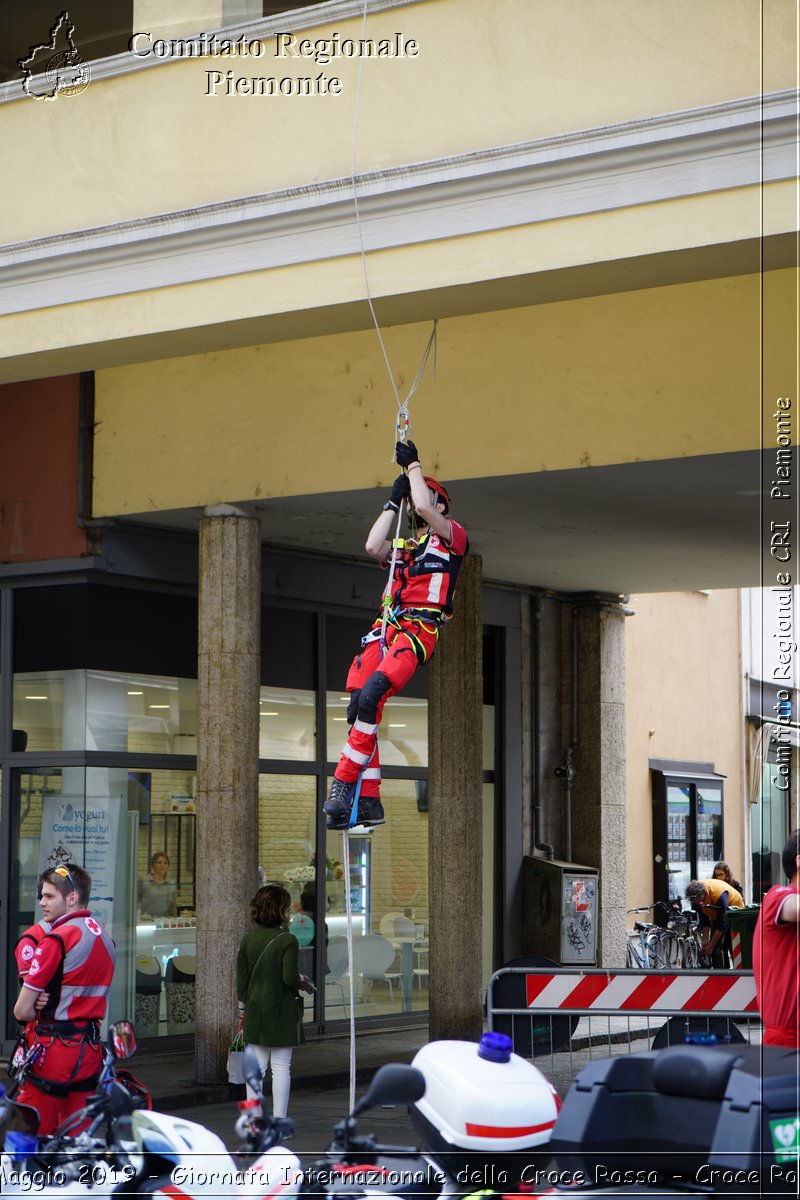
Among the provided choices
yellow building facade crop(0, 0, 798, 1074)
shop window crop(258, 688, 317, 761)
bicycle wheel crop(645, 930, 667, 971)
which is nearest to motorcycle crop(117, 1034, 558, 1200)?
yellow building facade crop(0, 0, 798, 1074)

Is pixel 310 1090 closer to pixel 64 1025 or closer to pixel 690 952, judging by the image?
pixel 64 1025

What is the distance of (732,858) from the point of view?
Result: 23.5 metres

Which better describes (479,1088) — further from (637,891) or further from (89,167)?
(637,891)

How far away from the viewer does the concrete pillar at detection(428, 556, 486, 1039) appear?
14.0 metres

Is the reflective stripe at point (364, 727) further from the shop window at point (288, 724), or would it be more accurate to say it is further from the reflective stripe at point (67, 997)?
the shop window at point (288, 724)

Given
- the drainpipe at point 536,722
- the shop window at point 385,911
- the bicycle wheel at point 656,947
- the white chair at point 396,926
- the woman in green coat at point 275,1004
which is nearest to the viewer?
the woman in green coat at point 275,1004

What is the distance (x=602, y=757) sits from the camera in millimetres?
17969

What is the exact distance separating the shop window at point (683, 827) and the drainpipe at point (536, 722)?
3657mm

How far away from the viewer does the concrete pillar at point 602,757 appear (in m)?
17.9

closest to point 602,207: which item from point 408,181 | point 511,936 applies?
point 408,181

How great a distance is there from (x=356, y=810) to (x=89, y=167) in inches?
180

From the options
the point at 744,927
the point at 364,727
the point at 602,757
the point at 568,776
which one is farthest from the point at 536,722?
the point at 364,727

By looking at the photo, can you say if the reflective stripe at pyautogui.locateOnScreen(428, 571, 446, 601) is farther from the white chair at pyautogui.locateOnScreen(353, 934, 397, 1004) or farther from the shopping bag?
the white chair at pyautogui.locateOnScreen(353, 934, 397, 1004)

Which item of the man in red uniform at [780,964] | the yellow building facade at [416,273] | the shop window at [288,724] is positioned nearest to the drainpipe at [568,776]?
the yellow building facade at [416,273]
